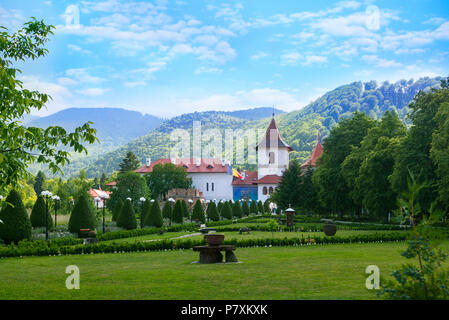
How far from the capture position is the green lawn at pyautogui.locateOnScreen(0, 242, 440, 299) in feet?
30.0

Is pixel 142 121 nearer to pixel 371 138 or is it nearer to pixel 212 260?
pixel 371 138

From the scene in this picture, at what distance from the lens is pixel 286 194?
54000 mm

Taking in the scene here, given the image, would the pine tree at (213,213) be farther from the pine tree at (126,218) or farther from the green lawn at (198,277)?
the green lawn at (198,277)

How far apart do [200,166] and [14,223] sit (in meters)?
72.6

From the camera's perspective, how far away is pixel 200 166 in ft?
313

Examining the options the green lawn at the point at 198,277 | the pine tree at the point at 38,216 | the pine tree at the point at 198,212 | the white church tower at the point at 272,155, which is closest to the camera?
the green lawn at the point at 198,277

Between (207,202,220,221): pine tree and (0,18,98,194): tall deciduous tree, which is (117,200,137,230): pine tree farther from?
(0,18,98,194): tall deciduous tree

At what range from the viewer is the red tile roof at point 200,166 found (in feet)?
306

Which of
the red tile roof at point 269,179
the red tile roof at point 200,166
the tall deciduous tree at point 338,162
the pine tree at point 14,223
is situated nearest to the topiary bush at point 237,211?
the tall deciduous tree at point 338,162

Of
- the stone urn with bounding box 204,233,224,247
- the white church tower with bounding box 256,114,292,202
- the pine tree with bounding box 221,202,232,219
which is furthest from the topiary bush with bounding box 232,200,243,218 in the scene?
the stone urn with bounding box 204,233,224,247

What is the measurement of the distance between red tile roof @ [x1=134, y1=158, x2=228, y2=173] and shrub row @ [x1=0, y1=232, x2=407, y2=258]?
7015cm

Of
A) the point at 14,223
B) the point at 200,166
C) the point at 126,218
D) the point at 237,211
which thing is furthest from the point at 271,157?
the point at 14,223

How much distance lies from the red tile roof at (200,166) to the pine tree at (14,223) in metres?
68.5
